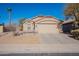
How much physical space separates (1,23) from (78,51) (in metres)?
2.34

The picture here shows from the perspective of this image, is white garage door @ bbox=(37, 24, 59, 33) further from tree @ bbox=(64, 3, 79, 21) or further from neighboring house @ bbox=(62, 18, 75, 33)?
tree @ bbox=(64, 3, 79, 21)

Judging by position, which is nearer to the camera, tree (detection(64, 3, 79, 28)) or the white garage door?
tree (detection(64, 3, 79, 28))

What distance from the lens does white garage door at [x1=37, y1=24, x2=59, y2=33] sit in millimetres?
8352

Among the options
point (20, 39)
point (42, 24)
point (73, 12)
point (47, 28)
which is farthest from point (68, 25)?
point (20, 39)

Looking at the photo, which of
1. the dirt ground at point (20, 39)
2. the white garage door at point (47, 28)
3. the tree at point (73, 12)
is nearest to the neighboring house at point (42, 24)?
the white garage door at point (47, 28)

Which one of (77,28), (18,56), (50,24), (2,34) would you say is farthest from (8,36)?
(77,28)

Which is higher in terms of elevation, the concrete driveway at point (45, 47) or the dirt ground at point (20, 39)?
the dirt ground at point (20, 39)

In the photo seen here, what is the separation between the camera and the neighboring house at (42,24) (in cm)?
827

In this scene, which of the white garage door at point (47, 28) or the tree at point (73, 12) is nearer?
the tree at point (73, 12)

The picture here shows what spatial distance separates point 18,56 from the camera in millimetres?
7965

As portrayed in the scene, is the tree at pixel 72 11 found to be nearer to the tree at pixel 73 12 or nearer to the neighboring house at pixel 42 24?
the tree at pixel 73 12

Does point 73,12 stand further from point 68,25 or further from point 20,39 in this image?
point 20,39

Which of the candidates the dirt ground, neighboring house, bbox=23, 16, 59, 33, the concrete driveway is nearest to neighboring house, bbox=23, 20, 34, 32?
neighboring house, bbox=23, 16, 59, 33

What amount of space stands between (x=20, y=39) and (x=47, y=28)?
875 millimetres
